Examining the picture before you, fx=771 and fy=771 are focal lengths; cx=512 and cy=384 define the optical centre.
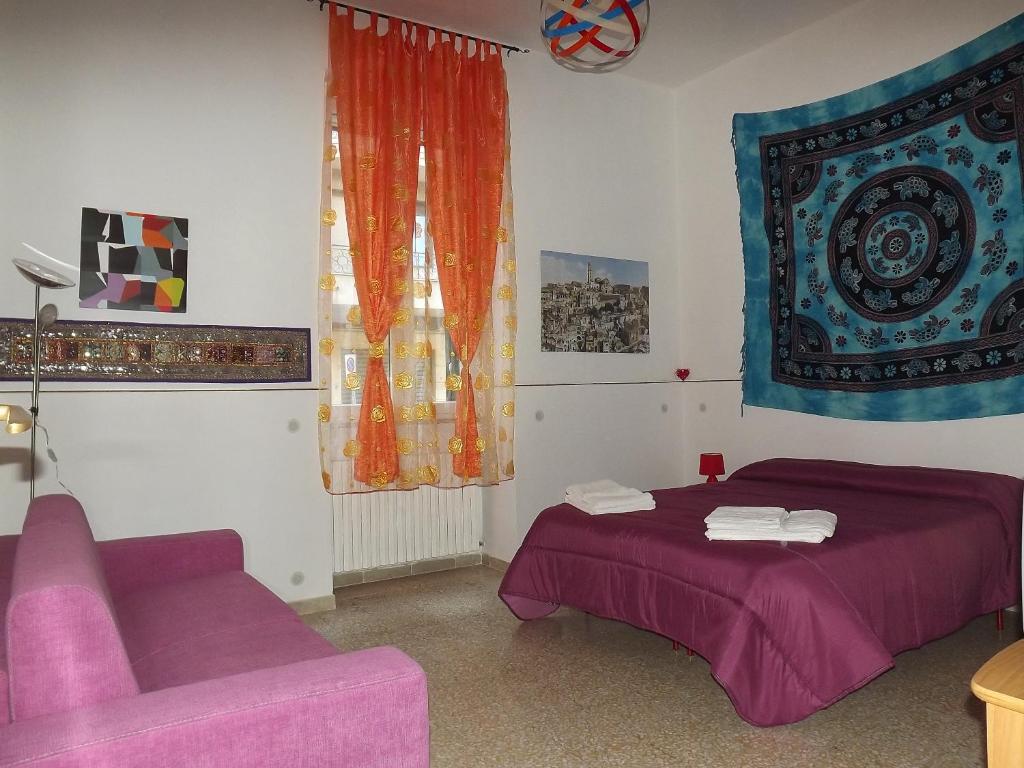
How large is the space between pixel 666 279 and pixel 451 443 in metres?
2.11

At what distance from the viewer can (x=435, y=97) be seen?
439 centimetres

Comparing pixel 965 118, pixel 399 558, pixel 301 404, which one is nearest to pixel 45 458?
pixel 301 404

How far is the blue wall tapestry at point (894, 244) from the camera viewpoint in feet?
12.2

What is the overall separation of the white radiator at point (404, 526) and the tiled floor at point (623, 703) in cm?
52

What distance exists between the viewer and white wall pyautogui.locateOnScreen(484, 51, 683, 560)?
4.79 metres

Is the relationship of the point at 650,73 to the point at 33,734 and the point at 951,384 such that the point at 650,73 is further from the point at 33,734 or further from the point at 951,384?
the point at 33,734

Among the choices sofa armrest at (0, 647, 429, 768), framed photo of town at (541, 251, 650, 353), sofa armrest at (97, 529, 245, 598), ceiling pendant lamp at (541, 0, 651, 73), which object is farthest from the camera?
framed photo of town at (541, 251, 650, 353)

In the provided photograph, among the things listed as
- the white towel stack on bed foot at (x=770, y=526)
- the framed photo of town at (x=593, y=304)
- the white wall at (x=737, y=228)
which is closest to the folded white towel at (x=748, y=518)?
the white towel stack on bed foot at (x=770, y=526)

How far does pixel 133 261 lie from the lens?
3.56m

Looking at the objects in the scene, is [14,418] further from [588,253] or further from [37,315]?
[588,253]

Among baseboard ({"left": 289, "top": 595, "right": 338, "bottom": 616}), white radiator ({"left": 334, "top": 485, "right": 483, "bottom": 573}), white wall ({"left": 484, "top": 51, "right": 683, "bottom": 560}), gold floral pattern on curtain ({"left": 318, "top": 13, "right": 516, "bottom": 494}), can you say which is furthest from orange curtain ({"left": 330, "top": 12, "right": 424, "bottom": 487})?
white wall ({"left": 484, "top": 51, "right": 683, "bottom": 560})

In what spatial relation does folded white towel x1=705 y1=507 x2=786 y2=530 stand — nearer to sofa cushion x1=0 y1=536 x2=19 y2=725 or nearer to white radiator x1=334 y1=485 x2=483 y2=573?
white radiator x1=334 y1=485 x2=483 y2=573

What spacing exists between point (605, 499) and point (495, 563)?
5.01ft

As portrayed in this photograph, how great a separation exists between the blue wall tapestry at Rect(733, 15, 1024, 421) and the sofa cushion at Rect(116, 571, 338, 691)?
3338mm
